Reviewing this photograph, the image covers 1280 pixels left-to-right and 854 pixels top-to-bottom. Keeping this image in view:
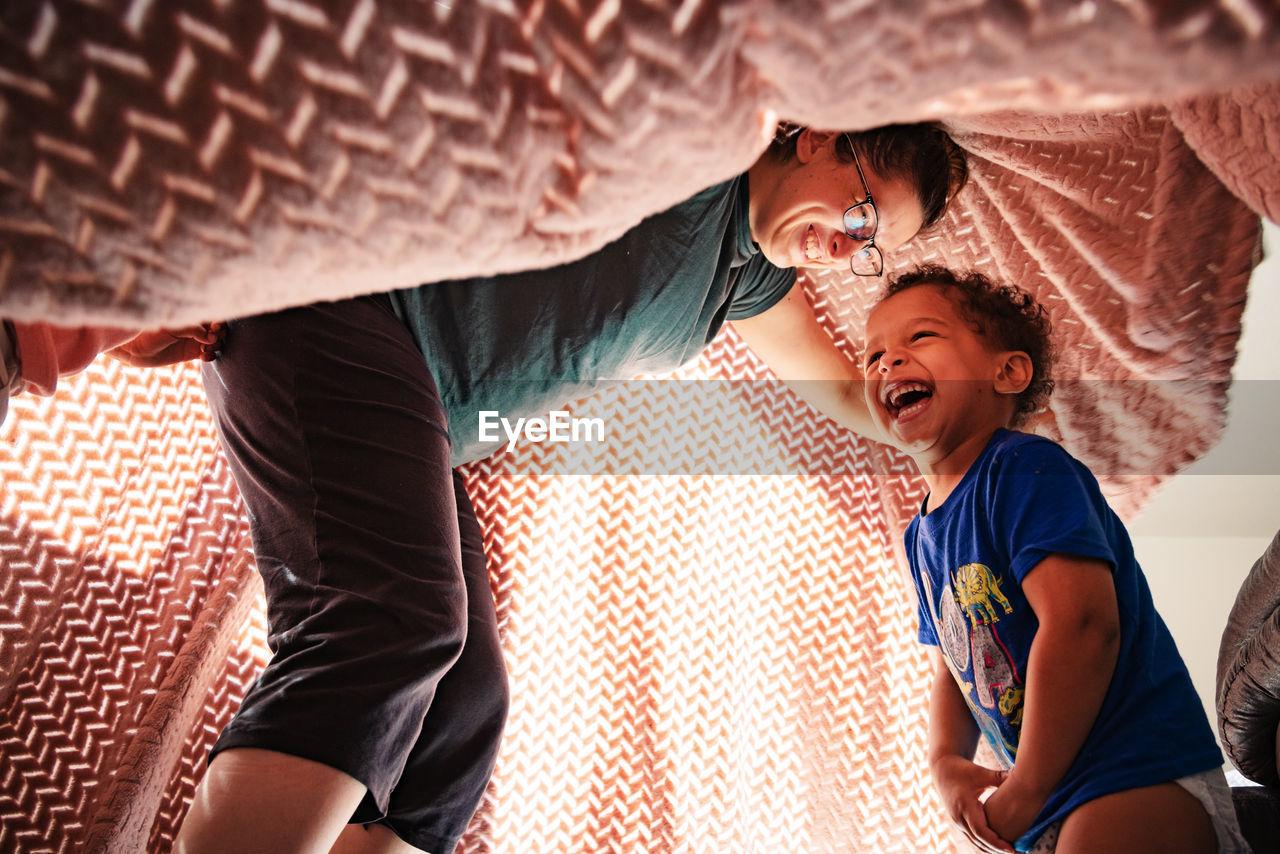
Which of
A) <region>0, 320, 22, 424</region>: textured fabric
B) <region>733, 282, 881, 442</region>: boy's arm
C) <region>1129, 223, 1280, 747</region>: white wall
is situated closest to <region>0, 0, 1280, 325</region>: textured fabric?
<region>0, 320, 22, 424</region>: textured fabric

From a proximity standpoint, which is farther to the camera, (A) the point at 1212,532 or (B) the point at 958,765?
(A) the point at 1212,532

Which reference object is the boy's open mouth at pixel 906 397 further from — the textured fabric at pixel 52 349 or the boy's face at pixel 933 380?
the textured fabric at pixel 52 349

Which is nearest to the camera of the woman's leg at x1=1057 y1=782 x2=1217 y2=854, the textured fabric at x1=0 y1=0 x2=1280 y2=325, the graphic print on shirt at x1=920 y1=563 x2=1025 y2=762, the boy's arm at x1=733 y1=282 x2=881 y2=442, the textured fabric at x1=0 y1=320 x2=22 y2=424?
the textured fabric at x1=0 y1=0 x2=1280 y2=325

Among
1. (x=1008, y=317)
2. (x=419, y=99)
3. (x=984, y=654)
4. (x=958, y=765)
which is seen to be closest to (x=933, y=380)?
(x=1008, y=317)

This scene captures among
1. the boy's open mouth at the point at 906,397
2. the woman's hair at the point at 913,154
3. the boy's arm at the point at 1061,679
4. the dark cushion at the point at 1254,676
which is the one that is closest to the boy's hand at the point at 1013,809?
the boy's arm at the point at 1061,679

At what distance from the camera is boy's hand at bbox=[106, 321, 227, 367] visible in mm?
617

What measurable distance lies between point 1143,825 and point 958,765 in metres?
0.19

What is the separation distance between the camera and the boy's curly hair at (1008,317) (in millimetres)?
857

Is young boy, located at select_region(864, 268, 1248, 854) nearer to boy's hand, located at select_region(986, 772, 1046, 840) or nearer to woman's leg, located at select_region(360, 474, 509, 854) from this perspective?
boy's hand, located at select_region(986, 772, 1046, 840)

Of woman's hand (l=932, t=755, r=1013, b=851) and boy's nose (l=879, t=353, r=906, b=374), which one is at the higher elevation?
boy's nose (l=879, t=353, r=906, b=374)

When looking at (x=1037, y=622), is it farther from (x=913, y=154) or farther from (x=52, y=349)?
(x=52, y=349)

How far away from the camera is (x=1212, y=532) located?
138cm

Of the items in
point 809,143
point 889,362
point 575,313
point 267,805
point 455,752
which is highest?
point 809,143

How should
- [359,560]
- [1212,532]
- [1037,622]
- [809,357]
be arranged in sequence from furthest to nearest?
[1212,532], [809,357], [1037,622], [359,560]
